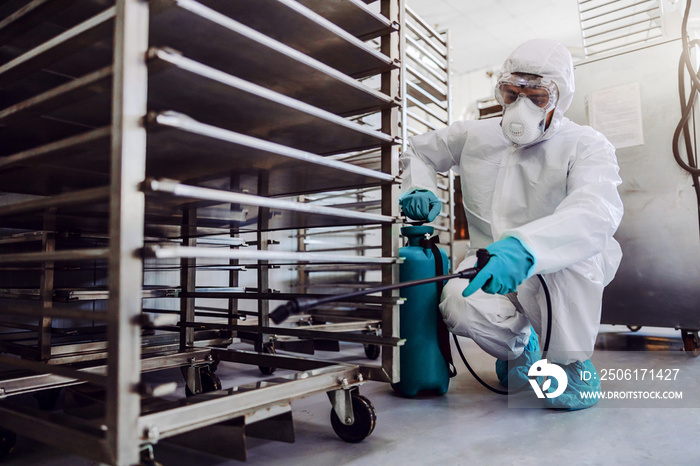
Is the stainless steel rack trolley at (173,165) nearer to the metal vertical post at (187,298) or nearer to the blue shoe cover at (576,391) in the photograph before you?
the metal vertical post at (187,298)

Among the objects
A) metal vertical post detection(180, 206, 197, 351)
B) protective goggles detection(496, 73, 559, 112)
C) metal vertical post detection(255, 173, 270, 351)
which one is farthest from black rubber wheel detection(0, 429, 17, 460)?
protective goggles detection(496, 73, 559, 112)

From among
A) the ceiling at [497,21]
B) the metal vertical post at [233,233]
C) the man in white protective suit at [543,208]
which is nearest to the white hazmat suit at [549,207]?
the man in white protective suit at [543,208]

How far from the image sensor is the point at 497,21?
5.96 metres

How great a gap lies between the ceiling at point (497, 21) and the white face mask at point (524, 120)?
3.85 m

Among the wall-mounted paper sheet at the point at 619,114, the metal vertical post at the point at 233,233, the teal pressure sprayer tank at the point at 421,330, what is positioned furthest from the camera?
the wall-mounted paper sheet at the point at 619,114

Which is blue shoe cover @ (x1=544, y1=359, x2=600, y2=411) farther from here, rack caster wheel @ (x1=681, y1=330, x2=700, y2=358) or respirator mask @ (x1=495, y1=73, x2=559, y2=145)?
rack caster wheel @ (x1=681, y1=330, x2=700, y2=358)

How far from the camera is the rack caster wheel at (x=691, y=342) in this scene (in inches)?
102

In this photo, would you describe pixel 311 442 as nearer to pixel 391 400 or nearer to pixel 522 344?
pixel 391 400

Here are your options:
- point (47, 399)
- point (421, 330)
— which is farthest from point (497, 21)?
point (47, 399)

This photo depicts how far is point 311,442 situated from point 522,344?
0.99 meters

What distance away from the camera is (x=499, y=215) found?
1.86 m

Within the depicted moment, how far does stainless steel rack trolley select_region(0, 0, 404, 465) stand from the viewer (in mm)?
815

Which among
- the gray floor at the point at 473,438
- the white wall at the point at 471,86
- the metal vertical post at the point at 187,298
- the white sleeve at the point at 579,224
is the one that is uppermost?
the white wall at the point at 471,86

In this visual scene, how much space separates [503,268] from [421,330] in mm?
535
